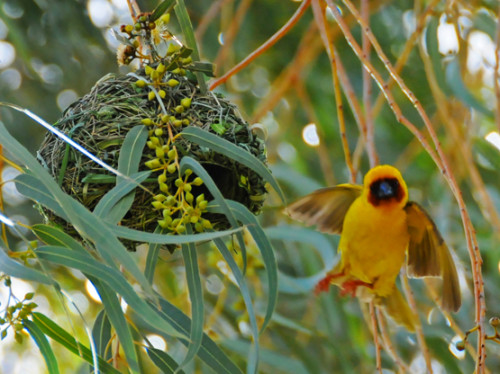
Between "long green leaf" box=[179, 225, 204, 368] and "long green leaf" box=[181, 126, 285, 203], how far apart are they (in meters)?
0.18

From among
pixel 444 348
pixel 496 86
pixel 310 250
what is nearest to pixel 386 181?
pixel 496 86

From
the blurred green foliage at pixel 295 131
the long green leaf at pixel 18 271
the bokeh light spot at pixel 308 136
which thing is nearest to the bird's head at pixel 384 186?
the blurred green foliage at pixel 295 131

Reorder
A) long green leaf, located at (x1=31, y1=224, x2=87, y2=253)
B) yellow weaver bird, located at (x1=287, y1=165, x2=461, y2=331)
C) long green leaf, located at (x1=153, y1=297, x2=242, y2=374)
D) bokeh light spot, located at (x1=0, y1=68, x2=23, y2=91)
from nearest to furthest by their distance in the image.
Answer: long green leaf, located at (x1=31, y1=224, x2=87, y2=253) < long green leaf, located at (x1=153, y1=297, x2=242, y2=374) < yellow weaver bird, located at (x1=287, y1=165, x2=461, y2=331) < bokeh light spot, located at (x1=0, y1=68, x2=23, y2=91)

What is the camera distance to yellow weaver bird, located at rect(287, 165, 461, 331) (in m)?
2.27

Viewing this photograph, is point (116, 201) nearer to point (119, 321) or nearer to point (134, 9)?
point (119, 321)

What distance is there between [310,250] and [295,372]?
81 cm

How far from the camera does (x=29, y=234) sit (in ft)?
12.5

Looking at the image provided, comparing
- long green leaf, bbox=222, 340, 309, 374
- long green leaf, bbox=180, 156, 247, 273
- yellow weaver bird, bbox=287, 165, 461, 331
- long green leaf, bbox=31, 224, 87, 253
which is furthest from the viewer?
long green leaf, bbox=222, 340, 309, 374

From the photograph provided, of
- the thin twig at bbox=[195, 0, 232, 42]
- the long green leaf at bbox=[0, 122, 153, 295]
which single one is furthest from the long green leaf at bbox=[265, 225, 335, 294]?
the long green leaf at bbox=[0, 122, 153, 295]

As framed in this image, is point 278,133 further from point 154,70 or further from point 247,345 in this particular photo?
point 154,70

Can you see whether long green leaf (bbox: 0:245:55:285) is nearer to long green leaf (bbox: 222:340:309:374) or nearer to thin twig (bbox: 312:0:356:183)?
thin twig (bbox: 312:0:356:183)

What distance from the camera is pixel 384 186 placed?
2.29 meters

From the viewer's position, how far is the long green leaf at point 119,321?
1604 mm

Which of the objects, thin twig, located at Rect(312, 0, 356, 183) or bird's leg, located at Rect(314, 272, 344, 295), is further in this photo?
bird's leg, located at Rect(314, 272, 344, 295)
